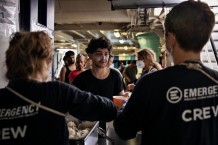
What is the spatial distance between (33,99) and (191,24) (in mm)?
722

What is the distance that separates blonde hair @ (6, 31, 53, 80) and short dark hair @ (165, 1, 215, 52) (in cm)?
57

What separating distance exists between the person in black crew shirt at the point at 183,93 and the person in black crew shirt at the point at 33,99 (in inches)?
Result: 11.9

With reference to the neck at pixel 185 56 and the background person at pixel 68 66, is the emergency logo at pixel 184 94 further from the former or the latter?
the background person at pixel 68 66

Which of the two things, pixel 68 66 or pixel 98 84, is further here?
pixel 68 66

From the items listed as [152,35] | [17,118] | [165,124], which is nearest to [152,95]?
[165,124]

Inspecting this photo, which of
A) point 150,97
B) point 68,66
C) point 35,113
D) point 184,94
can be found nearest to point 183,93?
point 184,94

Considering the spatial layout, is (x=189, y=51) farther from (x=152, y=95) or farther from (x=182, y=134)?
(x=182, y=134)

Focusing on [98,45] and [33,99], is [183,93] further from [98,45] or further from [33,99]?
[98,45]

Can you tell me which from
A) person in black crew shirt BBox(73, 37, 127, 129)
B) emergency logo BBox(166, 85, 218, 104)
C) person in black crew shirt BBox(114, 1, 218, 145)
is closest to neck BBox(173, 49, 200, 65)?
person in black crew shirt BBox(114, 1, 218, 145)

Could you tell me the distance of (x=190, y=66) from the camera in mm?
1159

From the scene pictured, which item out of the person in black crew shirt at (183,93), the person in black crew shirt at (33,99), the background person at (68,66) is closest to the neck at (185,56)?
the person in black crew shirt at (183,93)

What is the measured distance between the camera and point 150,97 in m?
1.16

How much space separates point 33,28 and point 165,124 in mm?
1846

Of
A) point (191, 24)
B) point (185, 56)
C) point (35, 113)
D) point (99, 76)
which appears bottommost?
point (35, 113)
